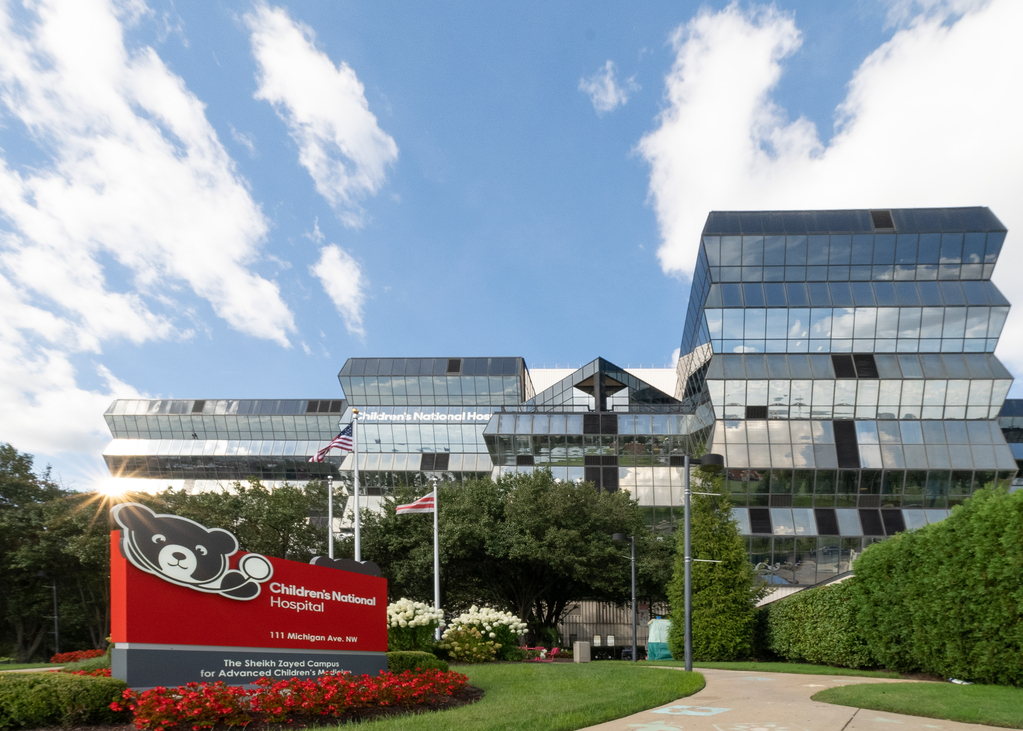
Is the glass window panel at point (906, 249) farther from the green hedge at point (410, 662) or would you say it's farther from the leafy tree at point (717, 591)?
the green hedge at point (410, 662)

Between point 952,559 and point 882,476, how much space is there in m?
26.3

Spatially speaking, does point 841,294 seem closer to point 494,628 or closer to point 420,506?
point 420,506

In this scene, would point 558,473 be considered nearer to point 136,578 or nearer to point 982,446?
point 982,446

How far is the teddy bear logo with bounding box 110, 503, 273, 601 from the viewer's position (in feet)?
30.2

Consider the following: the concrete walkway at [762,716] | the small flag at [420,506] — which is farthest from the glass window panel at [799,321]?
the concrete walkway at [762,716]

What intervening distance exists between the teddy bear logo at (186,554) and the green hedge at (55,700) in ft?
4.98

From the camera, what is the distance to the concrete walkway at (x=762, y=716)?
8.37m

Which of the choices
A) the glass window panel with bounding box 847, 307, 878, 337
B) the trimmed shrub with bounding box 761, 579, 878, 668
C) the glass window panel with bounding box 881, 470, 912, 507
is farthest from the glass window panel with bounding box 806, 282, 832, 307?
the trimmed shrub with bounding box 761, 579, 878, 668

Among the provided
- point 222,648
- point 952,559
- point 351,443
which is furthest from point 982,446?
point 222,648

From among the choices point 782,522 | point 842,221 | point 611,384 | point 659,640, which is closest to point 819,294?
point 842,221

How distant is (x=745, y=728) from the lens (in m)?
8.27

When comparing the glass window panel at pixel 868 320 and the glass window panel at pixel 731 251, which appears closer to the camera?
the glass window panel at pixel 868 320

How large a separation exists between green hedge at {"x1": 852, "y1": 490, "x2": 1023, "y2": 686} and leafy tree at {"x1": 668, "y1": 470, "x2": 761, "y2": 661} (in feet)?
18.8

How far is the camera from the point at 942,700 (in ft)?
34.3
